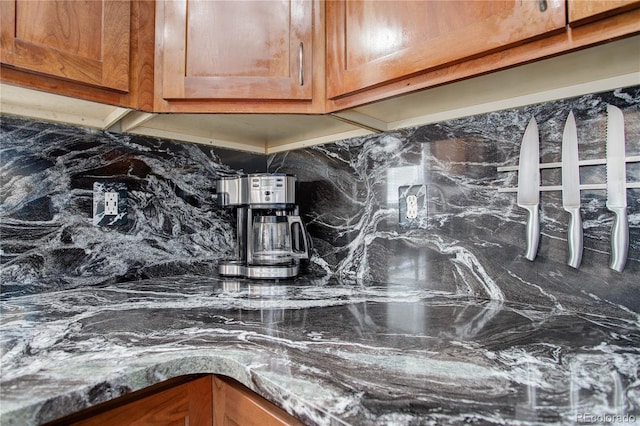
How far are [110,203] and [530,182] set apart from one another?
48.3 inches

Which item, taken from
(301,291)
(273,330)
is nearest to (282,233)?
(301,291)

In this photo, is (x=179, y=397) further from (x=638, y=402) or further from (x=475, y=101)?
(x=475, y=101)

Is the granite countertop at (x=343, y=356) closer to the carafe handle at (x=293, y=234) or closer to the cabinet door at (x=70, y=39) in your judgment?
the carafe handle at (x=293, y=234)

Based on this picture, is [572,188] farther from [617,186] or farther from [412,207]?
[412,207]

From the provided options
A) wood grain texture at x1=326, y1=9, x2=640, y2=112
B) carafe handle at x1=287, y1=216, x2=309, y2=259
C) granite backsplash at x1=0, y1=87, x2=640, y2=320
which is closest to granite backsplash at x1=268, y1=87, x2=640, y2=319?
granite backsplash at x1=0, y1=87, x2=640, y2=320

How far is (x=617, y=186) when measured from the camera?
0.75 m

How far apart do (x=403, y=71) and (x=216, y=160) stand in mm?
874

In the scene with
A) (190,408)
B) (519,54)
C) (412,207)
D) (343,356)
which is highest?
(519,54)

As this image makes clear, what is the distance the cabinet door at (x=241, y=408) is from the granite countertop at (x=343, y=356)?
0.16 feet

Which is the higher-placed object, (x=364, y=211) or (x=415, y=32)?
(x=415, y=32)

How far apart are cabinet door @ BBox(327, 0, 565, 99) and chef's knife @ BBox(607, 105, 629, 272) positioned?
13.1 inches

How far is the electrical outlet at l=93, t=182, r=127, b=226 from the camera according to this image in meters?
1.10

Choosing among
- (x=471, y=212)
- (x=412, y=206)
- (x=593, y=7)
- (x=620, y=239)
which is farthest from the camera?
(x=412, y=206)

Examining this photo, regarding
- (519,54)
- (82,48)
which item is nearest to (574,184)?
(519,54)
